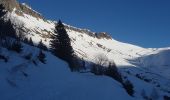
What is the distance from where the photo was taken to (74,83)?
3584 centimetres

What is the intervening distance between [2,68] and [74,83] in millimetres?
10446

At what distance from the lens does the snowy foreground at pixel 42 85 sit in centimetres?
2509

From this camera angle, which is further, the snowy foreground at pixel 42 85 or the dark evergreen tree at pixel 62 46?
the dark evergreen tree at pixel 62 46

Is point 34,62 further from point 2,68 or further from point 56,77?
point 2,68

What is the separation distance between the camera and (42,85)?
96.0 feet

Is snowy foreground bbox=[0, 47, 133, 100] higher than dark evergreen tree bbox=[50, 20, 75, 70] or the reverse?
the reverse

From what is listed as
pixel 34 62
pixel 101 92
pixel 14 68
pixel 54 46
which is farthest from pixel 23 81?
pixel 54 46

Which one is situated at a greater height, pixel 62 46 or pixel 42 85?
pixel 62 46

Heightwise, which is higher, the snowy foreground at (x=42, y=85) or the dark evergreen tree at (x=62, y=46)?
the dark evergreen tree at (x=62, y=46)

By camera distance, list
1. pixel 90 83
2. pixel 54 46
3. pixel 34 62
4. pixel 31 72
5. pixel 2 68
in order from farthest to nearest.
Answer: pixel 54 46 < pixel 90 83 < pixel 34 62 < pixel 31 72 < pixel 2 68

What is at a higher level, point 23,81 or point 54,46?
point 54,46

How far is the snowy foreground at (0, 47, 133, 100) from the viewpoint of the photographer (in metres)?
25.1

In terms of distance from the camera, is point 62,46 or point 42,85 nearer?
point 42,85

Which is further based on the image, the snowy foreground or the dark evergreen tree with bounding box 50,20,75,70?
the dark evergreen tree with bounding box 50,20,75,70
